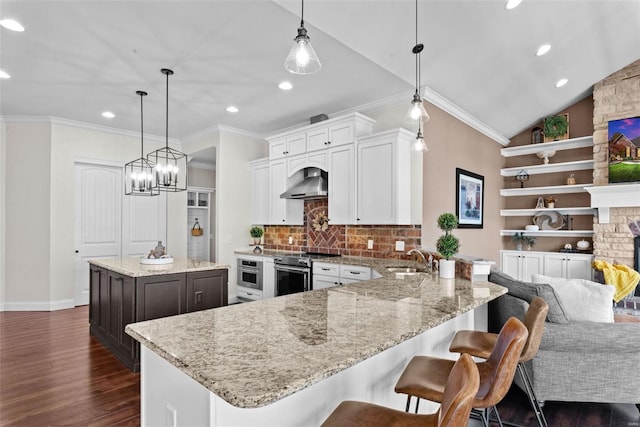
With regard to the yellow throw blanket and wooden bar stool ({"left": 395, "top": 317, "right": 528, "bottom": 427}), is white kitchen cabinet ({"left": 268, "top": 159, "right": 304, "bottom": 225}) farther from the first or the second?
the yellow throw blanket

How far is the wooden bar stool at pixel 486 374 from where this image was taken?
128 centimetres

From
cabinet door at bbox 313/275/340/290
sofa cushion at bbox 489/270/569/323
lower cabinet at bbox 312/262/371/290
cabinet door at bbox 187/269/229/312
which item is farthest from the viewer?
cabinet door at bbox 313/275/340/290

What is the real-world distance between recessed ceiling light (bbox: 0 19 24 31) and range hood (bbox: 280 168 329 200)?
3058 millimetres

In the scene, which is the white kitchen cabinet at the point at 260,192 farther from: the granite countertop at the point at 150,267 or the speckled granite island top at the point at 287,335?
the speckled granite island top at the point at 287,335

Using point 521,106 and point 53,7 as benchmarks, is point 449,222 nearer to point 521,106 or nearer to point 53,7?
point 53,7

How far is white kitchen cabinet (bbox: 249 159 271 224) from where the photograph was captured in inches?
A: 215

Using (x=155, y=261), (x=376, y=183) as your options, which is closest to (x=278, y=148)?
(x=376, y=183)

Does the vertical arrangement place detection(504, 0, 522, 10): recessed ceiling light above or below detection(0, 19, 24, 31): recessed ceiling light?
above

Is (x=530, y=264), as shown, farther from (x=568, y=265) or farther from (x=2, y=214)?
(x=2, y=214)

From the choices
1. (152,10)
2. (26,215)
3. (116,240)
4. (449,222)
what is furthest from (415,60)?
(26,215)

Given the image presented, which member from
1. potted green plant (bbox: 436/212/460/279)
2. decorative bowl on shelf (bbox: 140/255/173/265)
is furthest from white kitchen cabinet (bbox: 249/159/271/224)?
potted green plant (bbox: 436/212/460/279)

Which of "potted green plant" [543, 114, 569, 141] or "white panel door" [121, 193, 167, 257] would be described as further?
"potted green plant" [543, 114, 569, 141]

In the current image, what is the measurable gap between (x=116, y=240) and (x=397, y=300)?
212 inches

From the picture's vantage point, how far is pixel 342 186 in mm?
4266
